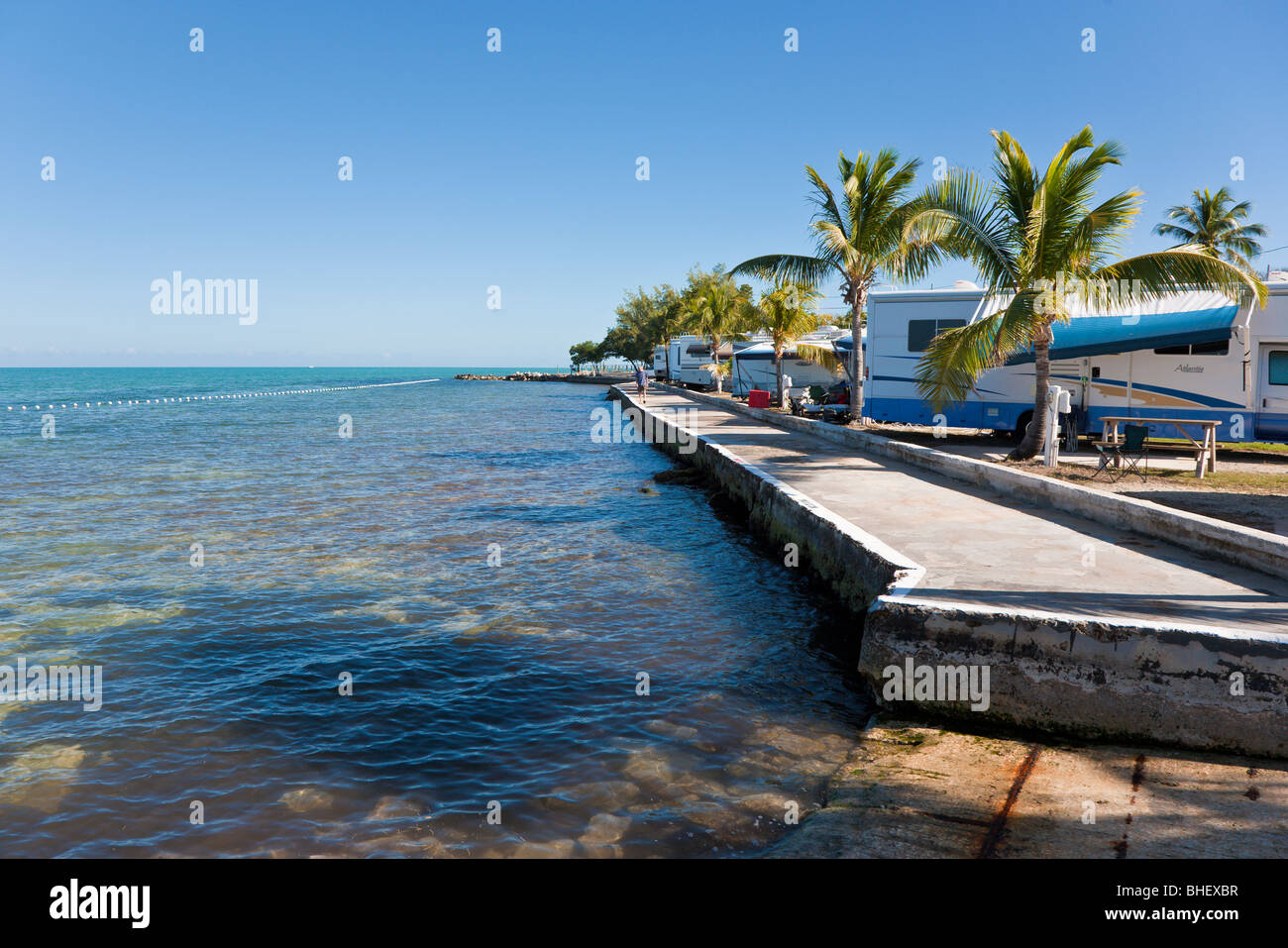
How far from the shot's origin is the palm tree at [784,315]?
34.5m

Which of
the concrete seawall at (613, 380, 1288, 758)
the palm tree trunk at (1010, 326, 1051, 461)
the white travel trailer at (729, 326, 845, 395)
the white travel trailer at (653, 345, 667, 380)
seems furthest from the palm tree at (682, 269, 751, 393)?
the concrete seawall at (613, 380, 1288, 758)

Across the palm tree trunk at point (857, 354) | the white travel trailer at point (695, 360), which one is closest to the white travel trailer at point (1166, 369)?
the palm tree trunk at point (857, 354)

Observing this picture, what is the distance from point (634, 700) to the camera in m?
7.68

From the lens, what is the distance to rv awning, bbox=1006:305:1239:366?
53.3 ft

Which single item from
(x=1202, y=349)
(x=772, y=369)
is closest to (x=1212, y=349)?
(x=1202, y=349)

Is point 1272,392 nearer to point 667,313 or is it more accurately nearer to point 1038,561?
point 1038,561

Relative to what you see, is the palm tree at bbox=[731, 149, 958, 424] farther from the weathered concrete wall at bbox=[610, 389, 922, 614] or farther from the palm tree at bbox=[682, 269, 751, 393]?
the palm tree at bbox=[682, 269, 751, 393]

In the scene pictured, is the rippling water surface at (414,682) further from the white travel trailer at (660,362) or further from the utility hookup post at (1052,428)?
the white travel trailer at (660,362)

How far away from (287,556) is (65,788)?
765cm

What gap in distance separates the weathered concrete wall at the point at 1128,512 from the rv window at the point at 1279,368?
300 inches
